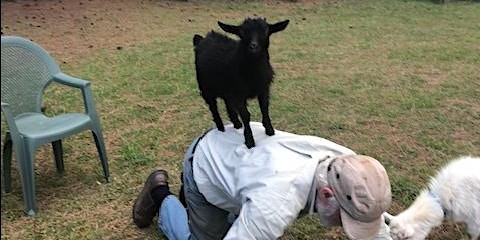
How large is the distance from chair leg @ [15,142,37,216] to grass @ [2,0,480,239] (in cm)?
8

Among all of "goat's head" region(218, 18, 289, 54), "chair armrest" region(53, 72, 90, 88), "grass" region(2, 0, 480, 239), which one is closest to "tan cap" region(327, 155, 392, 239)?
"goat's head" region(218, 18, 289, 54)

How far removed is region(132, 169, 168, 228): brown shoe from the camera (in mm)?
3326

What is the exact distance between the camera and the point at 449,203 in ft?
9.61

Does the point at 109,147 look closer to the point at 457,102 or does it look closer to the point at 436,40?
the point at 457,102

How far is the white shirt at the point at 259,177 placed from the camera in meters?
2.11

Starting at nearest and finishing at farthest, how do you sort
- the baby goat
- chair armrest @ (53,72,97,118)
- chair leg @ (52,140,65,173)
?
the baby goat → chair armrest @ (53,72,97,118) → chair leg @ (52,140,65,173)

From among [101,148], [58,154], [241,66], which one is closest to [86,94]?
[101,148]

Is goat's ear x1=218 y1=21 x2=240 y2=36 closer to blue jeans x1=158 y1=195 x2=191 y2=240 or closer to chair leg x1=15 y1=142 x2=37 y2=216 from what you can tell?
blue jeans x1=158 y1=195 x2=191 y2=240

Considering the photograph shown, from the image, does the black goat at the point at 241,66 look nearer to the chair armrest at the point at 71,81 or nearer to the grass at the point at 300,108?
the grass at the point at 300,108

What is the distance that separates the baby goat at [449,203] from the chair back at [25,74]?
2543 mm

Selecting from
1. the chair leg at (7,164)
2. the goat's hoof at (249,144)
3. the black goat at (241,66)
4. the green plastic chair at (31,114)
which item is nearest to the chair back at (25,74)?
the green plastic chair at (31,114)

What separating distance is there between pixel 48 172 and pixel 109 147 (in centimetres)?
55

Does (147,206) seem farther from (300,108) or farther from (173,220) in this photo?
(300,108)

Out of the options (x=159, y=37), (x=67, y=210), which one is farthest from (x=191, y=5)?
(x=67, y=210)
